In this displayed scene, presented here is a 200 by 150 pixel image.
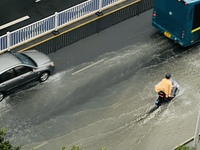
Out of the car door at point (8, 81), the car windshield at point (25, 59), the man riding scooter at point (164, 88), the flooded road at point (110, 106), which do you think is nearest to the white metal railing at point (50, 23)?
the car windshield at point (25, 59)

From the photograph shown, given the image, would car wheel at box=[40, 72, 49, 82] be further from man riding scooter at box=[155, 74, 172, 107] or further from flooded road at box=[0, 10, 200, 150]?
man riding scooter at box=[155, 74, 172, 107]

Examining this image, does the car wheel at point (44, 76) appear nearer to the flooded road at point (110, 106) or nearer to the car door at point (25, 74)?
the flooded road at point (110, 106)

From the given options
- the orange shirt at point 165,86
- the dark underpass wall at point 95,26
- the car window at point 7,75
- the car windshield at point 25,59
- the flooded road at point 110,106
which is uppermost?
the dark underpass wall at point 95,26

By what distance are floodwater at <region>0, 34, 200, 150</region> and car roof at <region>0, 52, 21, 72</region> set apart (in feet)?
4.43

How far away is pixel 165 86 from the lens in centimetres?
→ 2189

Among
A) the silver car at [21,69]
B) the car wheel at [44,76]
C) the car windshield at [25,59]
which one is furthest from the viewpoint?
the car wheel at [44,76]

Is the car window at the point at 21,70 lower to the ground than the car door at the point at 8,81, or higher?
higher

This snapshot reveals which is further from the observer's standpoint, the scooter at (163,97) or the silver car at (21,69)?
the scooter at (163,97)

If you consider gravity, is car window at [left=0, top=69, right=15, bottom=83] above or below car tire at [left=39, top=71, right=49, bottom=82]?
above

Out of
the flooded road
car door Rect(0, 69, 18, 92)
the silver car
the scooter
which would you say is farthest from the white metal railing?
the scooter

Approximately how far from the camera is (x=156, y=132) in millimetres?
21500

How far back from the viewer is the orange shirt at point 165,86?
21.8 metres

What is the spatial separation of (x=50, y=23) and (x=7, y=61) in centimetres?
395

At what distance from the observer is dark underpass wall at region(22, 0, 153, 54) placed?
25219 millimetres
